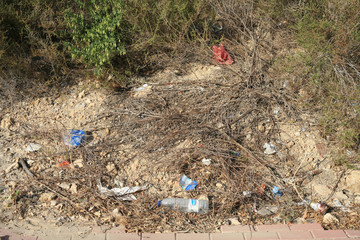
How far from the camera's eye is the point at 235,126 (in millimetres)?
4000

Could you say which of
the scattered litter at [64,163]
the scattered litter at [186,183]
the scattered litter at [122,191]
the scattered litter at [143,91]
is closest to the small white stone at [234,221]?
the scattered litter at [186,183]

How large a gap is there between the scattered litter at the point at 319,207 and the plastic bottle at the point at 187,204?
0.98 m

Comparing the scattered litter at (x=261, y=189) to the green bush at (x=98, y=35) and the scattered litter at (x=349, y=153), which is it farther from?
the green bush at (x=98, y=35)

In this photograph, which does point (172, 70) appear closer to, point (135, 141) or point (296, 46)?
point (135, 141)

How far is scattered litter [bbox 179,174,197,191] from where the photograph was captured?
3.42 meters

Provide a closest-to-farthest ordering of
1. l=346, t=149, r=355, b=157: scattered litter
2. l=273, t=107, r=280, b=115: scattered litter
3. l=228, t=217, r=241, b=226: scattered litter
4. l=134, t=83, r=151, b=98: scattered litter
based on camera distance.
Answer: l=228, t=217, r=241, b=226: scattered litter → l=346, t=149, r=355, b=157: scattered litter → l=273, t=107, r=280, b=115: scattered litter → l=134, t=83, r=151, b=98: scattered litter

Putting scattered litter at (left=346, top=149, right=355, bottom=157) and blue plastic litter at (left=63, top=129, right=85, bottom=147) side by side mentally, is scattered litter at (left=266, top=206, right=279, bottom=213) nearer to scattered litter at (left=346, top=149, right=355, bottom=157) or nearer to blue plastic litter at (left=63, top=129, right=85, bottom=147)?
scattered litter at (left=346, top=149, right=355, bottom=157)

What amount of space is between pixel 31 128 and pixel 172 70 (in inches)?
74.5

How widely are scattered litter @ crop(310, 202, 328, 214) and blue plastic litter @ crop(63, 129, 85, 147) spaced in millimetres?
2423

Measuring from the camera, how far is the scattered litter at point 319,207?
322cm

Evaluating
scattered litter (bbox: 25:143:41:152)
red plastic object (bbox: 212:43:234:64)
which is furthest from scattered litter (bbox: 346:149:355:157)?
scattered litter (bbox: 25:143:41:152)

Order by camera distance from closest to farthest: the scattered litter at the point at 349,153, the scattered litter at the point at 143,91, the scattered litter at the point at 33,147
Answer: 1. the scattered litter at the point at 349,153
2. the scattered litter at the point at 33,147
3. the scattered litter at the point at 143,91

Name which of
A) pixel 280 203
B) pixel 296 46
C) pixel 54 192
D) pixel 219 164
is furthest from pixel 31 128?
pixel 296 46

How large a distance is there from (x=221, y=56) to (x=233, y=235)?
8.59 feet
